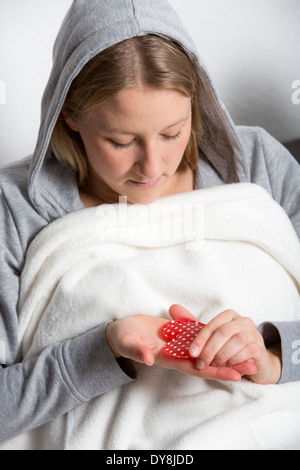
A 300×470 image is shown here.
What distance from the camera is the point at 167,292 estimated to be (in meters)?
1.29

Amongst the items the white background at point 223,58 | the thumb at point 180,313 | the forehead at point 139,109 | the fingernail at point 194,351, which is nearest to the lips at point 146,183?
the forehead at point 139,109

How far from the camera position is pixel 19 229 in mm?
1379

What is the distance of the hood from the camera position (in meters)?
1.18

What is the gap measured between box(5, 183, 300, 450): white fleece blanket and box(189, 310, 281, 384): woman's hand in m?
0.07

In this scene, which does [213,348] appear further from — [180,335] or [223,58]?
[223,58]

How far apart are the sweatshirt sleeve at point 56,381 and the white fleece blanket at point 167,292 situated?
0.14 ft

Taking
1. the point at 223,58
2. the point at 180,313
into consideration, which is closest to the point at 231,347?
the point at 180,313

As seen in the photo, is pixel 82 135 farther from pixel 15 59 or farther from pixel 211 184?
pixel 15 59

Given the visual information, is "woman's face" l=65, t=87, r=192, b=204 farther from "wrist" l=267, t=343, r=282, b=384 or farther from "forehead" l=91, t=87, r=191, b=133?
"wrist" l=267, t=343, r=282, b=384

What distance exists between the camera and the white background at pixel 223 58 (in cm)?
180

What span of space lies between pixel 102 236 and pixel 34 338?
25 cm

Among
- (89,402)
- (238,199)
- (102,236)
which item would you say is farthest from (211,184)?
(89,402)

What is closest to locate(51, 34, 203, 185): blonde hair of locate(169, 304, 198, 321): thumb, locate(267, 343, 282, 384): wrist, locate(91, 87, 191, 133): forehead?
locate(91, 87, 191, 133): forehead

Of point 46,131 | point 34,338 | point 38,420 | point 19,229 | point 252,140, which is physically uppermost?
point 46,131
